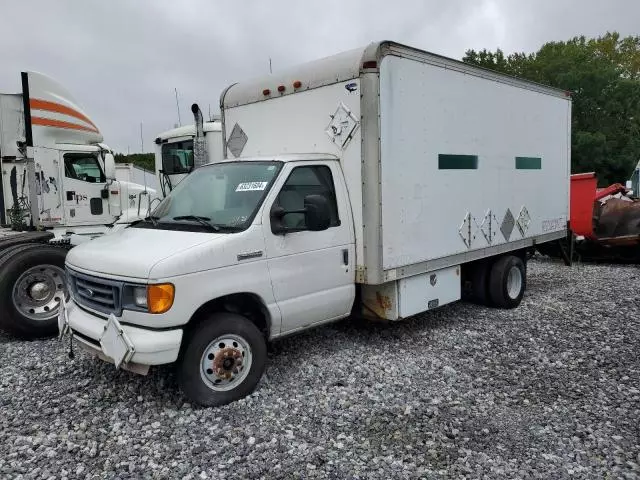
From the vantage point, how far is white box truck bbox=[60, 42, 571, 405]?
4.38 m

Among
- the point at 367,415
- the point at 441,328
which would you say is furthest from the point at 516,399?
the point at 441,328

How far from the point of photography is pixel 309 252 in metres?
5.17

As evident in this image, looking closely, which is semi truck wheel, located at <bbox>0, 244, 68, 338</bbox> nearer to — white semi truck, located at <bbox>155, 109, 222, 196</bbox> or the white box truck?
the white box truck

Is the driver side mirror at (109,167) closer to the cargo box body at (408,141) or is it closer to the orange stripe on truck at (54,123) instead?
the orange stripe on truck at (54,123)

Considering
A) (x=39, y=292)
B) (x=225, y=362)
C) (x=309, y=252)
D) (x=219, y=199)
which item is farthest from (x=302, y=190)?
(x=39, y=292)

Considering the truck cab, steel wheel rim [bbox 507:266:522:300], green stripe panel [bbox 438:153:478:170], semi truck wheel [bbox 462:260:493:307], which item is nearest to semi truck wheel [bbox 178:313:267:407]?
green stripe panel [bbox 438:153:478:170]

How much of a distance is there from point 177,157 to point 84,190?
135 inches

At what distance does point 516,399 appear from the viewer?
477 centimetres

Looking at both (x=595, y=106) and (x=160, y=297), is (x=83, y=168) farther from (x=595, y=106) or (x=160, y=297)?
(x=595, y=106)

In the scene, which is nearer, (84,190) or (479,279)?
(479,279)

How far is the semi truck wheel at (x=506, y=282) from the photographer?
771 cm

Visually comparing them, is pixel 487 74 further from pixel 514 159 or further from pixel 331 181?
pixel 331 181

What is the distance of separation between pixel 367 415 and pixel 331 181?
2.32 m

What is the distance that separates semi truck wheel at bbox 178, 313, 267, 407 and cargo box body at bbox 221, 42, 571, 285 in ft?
4.79
